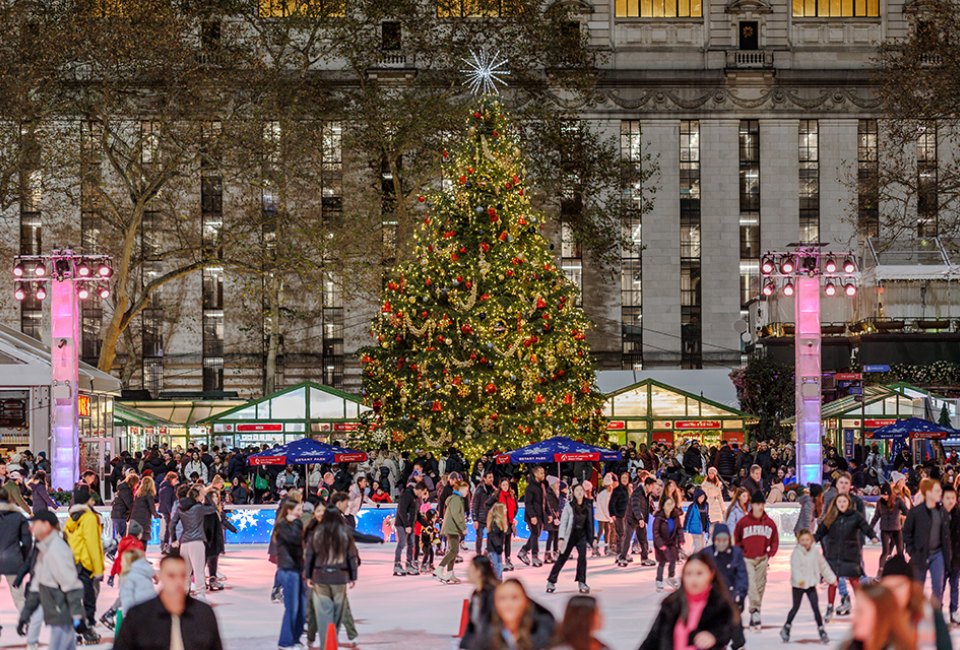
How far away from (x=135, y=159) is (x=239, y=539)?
728 inches

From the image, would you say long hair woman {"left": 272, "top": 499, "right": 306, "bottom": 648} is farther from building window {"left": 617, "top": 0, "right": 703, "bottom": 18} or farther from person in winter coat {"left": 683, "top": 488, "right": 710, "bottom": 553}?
building window {"left": 617, "top": 0, "right": 703, "bottom": 18}

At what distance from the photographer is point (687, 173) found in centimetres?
6750

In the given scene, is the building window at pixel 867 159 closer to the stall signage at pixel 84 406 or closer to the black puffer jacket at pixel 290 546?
the stall signage at pixel 84 406

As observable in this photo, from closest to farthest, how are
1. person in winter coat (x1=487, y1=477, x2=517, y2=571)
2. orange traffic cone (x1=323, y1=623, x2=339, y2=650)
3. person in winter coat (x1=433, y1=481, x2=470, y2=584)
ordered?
orange traffic cone (x1=323, y1=623, x2=339, y2=650)
person in winter coat (x1=433, y1=481, x2=470, y2=584)
person in winter coat (x1=487, y1=477, x2=517, y2=571)

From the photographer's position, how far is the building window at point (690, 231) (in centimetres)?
6719

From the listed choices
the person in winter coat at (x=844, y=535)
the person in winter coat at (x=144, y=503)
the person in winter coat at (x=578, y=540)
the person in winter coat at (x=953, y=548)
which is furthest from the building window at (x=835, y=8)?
the person in winter coat at (x=844, y=535)

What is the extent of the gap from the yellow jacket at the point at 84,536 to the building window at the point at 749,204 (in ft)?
178

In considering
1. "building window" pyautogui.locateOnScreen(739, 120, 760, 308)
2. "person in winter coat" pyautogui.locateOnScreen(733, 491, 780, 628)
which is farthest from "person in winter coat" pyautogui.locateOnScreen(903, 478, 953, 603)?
"building window" pyautogui.locateOnScreen(739, 120, 760, 308)

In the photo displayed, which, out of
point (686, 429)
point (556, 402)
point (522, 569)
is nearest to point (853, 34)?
point (686, 429)

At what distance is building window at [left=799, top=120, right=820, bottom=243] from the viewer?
67375 millimetres

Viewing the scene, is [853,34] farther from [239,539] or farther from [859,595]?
[859,595]

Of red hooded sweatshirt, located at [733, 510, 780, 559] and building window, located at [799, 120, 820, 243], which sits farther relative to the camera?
building window, located at [799, 120, 820, 243]

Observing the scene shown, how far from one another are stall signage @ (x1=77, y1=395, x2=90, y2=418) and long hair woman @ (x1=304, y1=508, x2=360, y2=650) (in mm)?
24415

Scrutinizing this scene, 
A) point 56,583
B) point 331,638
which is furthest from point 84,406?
point 331,638
